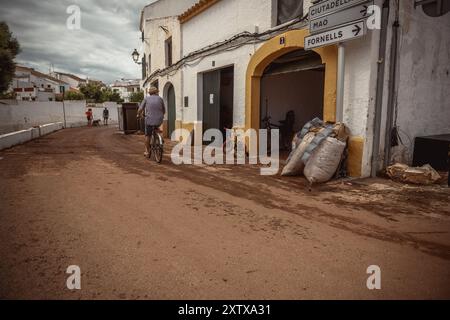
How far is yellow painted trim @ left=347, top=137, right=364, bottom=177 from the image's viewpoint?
18.9 ft

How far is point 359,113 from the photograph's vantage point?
5.79 meters

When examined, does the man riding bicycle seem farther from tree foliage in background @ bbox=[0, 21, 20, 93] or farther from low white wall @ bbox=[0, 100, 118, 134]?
tree foliage in background @ bbox=[0, 21, 20, 93]

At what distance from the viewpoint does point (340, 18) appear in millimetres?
5598

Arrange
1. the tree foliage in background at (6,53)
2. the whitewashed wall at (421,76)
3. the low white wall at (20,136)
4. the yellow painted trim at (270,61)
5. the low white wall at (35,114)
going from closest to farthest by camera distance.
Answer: the whitewashed wall at (421,76) → the yellow painted trim at (270,61) → the low white wall at (20,136) → the low white wall at (35,114) → the tree foliage in background at (6,53)

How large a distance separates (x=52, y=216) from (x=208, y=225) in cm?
186

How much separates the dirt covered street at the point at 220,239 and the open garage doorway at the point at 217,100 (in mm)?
5922

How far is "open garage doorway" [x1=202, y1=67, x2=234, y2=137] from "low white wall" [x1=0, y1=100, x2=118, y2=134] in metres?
11.5

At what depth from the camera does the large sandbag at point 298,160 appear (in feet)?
19.0

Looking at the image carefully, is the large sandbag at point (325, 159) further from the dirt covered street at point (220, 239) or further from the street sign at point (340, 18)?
the street sign at point (340, 18)

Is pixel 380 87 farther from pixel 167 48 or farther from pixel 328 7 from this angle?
pixel 167 48

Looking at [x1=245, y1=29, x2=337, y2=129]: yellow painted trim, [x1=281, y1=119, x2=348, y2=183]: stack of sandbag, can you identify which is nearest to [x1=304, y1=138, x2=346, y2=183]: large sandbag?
[x1=281, y1=119, x2=348, y2=183]: stack of sandbag

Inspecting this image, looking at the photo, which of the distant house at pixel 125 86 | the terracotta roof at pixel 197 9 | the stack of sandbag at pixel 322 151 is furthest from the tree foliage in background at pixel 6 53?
the distant house at pixel 125 86

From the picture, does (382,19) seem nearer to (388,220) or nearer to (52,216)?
(388,220)

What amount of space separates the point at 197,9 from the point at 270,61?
186 inches
